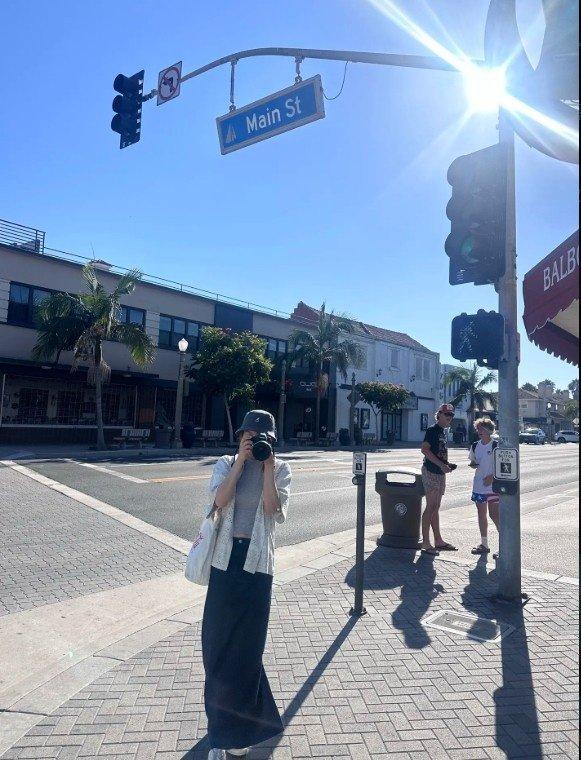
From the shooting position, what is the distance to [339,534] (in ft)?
27.7

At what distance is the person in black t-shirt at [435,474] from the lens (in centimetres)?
722

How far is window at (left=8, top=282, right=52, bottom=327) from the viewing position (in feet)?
76.6

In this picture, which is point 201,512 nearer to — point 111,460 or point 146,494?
point 146,494

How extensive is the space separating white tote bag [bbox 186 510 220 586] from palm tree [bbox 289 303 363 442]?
30.2 meters

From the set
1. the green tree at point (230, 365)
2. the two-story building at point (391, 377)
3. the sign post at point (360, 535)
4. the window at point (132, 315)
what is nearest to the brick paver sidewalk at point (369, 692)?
the sign post at point (360, 535)

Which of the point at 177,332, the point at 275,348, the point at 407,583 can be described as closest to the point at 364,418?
the point at 275,348

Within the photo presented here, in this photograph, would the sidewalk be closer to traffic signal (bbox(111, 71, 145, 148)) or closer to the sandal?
the sandal

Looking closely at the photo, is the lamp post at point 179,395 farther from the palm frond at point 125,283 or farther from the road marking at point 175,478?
the road marking at point 175,478

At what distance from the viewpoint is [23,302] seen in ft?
77.9

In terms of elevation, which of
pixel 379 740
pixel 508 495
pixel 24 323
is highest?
pixel 24 323

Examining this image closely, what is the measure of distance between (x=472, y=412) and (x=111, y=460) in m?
39.7

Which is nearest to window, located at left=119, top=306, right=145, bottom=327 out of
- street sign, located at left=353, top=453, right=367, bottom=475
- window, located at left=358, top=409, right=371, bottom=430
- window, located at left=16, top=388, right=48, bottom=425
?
window, located at left=16, top=388, right=48, bottom=425

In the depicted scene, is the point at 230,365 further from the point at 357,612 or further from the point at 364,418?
the point at 357,612

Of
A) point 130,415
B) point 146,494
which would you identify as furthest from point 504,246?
point 130,415
